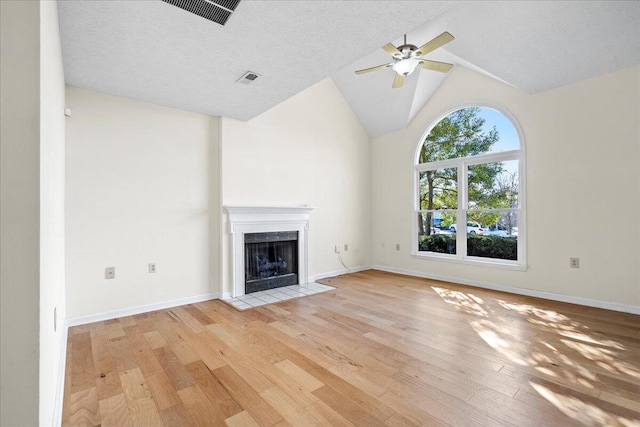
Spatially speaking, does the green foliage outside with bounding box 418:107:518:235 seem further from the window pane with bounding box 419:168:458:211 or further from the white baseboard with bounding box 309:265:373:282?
the white baseboard with bounding box 309:265:373:282

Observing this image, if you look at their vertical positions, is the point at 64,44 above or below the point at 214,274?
above

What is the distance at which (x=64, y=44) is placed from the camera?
→ 2250mm

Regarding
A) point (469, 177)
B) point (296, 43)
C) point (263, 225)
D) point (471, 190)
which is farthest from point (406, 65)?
point (263, 225)

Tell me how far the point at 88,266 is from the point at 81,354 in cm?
102

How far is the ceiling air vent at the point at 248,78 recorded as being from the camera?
276 centimetres

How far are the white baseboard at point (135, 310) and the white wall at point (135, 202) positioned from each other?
0.03 m

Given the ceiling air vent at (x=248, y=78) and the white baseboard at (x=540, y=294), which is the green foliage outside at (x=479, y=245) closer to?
the white baseboard at (x=540, y=294)

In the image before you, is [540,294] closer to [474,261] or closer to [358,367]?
[474,261]

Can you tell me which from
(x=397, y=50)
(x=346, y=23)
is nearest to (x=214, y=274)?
(x=346, y=23)

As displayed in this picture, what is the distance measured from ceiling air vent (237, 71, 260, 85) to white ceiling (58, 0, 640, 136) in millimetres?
59

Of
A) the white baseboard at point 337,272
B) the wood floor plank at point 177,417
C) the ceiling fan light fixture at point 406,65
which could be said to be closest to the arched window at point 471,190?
the white baseboard at point 337,272

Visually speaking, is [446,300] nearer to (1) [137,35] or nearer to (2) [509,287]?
(2) [509,287]

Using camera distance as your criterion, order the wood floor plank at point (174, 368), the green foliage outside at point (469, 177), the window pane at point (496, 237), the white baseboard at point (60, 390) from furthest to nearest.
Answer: the green foliage outside at point (469, 177) < the window pane at point (496, 237) < the wood floor plank at point (174, 368) < the white baseboard at point (60, 390)

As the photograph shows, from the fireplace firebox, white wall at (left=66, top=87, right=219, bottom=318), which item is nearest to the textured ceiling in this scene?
white wall at (left=66, top=87, right=219, bottom=318)
